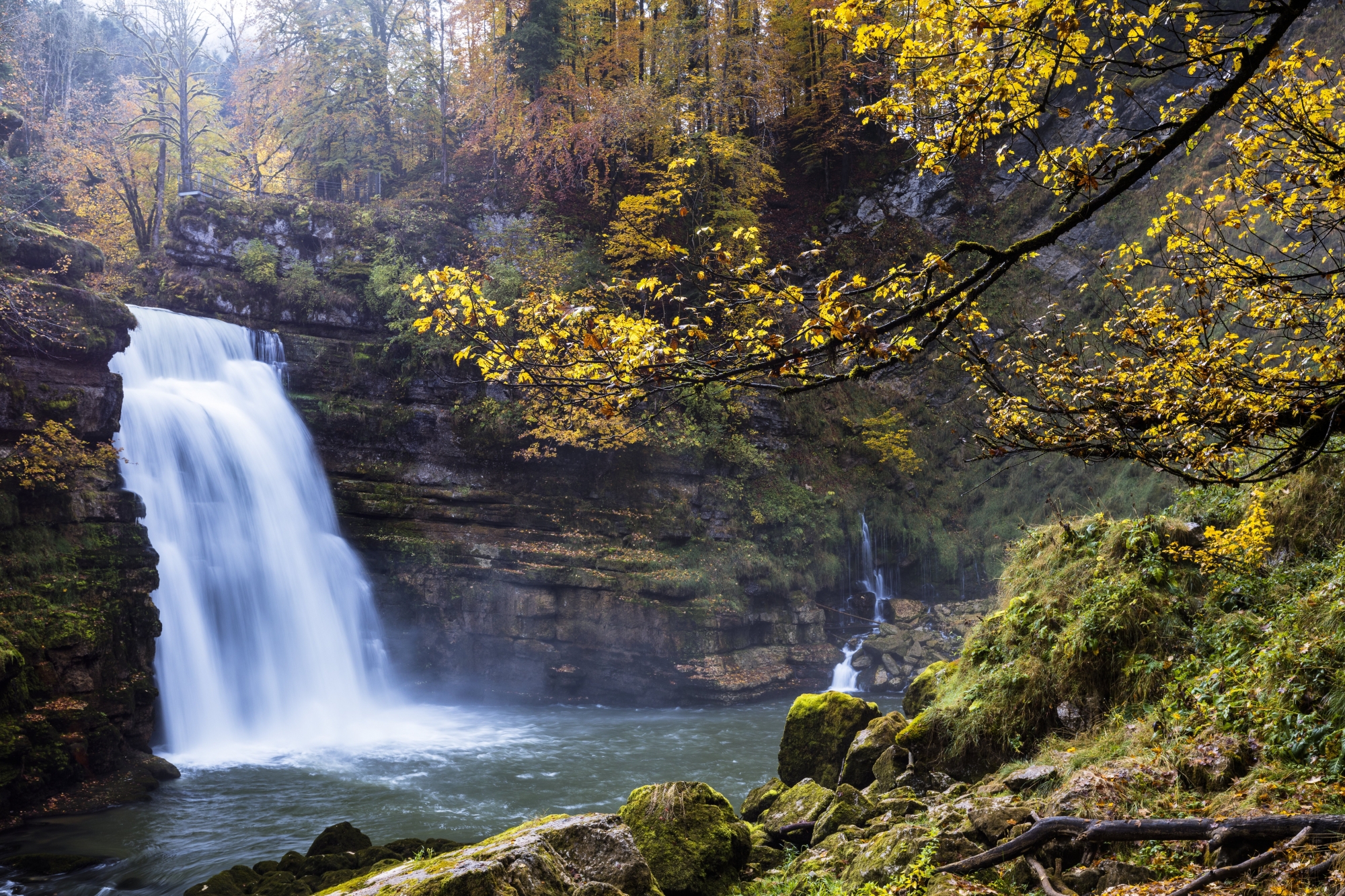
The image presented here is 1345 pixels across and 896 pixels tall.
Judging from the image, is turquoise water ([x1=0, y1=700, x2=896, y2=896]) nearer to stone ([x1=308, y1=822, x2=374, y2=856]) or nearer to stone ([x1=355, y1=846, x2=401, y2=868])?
stone ([x1=308, y1=822, x2=374, y2=856])

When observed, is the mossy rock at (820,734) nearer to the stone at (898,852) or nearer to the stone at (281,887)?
the stone at (898,852)

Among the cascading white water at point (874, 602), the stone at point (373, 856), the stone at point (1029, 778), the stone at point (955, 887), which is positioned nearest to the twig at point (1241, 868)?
the stone at point (955, 887)

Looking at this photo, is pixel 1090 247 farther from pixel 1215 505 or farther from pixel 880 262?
pixel 1215 505

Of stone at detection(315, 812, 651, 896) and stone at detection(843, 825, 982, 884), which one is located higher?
stone at detection(315, 812, 651, 896)

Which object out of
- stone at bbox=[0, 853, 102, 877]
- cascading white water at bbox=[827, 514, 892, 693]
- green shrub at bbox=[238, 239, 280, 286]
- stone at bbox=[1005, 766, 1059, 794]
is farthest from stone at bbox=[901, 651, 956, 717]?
green shrub at bbox=[238, 239, 280, 286]

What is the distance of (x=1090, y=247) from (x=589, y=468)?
15.8m

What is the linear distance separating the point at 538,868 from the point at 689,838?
2.21 m

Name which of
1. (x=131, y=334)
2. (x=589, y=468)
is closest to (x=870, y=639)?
(x=589, y=468)

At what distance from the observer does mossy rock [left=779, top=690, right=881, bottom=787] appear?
28.0 feet

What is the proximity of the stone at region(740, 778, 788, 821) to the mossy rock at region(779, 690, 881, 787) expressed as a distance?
218 millimetres

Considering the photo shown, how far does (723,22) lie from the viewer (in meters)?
22.9

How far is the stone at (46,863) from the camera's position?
7.79 meters

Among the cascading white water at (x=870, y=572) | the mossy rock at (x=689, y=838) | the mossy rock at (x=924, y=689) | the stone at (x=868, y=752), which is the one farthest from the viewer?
the cascading white water at (x=870, y=572)

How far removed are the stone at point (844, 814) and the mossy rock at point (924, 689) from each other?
228cm
